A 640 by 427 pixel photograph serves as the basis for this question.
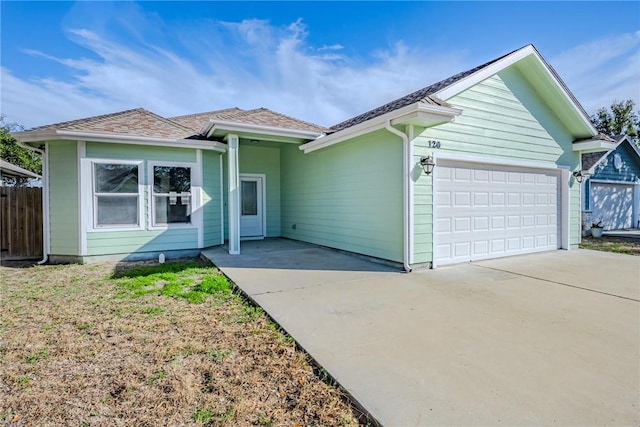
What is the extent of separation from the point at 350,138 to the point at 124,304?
5418 mm

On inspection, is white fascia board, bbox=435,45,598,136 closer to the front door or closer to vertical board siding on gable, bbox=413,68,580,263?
vertical board siding on gable, bbox=413,68,580,263

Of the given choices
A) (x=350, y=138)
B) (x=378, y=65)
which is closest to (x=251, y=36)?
(x=378, y=65)

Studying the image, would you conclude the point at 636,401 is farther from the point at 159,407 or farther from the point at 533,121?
the point at 533,121

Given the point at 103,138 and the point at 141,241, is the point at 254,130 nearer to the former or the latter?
the point at 103,138

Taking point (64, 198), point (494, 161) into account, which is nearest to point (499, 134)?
point (494, 161)

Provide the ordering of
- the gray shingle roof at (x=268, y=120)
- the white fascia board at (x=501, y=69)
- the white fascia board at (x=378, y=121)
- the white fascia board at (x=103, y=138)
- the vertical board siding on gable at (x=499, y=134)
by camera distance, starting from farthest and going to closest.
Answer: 1. the gray shingle roof at (x=268, y=120)
2. the white fascia board at (x=103, y=138)
3. the white fascia board at (x=501, y=69)
4. the vertical board siding on gable at (x=499, y=134)
5. the white fascia board at (x=378, y=121)

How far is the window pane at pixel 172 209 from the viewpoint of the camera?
26.4 feet

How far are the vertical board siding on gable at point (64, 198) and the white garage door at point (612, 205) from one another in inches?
764

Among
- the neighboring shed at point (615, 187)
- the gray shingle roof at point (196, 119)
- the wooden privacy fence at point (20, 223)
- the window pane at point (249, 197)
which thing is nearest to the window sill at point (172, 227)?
the window pane at point (249, 197)

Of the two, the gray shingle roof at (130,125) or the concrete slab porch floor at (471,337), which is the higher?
the gray shingle roof at (130,125)

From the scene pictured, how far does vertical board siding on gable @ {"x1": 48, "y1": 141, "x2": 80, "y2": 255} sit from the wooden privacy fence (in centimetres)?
126

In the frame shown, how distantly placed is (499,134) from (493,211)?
1.81 m

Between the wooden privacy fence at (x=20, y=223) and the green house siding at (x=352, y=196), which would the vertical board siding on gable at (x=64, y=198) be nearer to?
the wooden privacy fence at (x=20, y=223)

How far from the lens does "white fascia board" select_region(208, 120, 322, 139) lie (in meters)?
7.39
